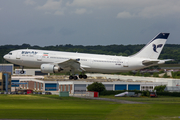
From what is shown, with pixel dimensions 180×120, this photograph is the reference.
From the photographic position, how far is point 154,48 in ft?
254

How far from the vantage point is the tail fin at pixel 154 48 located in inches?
3034

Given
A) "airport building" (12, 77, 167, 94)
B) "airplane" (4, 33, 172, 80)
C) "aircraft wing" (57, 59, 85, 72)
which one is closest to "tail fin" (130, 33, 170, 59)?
"airplane" (4, 33, 172, 80)

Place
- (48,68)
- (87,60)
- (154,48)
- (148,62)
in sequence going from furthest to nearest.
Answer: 1. (154,48)
2. (87,60)
3. (148,62)
4. (48,68)

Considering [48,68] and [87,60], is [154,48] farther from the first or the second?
[48,68]

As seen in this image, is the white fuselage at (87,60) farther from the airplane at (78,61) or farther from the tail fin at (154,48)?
the tail fin at (154,48)

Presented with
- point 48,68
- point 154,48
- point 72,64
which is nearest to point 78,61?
point 72,64

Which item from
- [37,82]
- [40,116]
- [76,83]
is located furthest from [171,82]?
[40,116]

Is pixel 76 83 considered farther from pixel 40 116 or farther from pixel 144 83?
pixel 40 116

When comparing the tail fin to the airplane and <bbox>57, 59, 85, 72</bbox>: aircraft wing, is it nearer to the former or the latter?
the airplane

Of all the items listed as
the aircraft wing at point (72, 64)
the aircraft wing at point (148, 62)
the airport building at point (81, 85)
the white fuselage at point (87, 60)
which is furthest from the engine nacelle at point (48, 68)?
the airport building at point (81, 85)

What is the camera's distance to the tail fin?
7706cm

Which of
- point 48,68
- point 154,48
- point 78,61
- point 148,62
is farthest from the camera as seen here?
point 154,48

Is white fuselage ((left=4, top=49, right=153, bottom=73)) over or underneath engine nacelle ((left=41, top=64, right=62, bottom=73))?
over

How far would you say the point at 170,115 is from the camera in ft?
188
